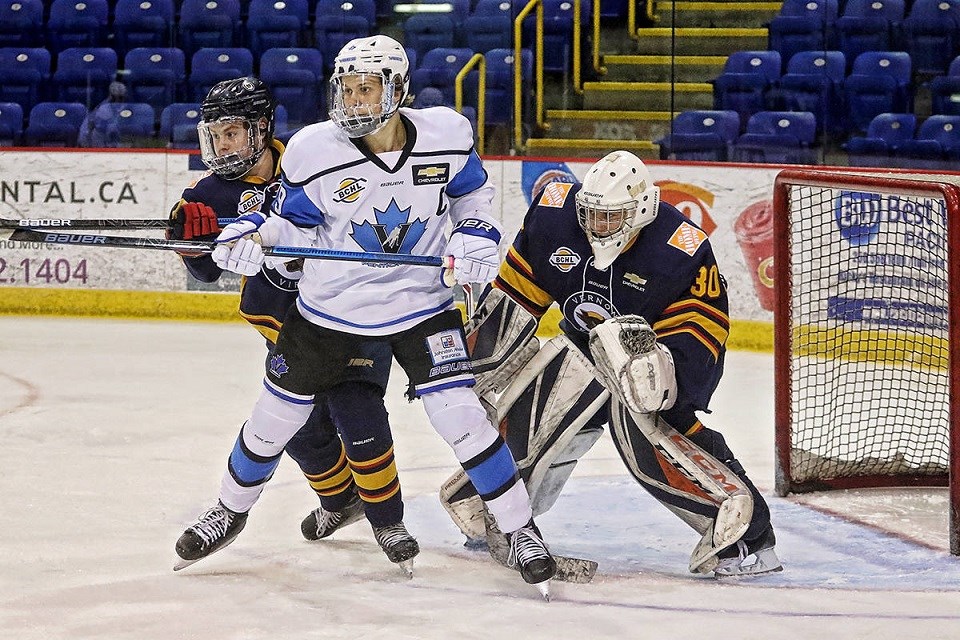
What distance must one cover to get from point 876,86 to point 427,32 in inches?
81.2

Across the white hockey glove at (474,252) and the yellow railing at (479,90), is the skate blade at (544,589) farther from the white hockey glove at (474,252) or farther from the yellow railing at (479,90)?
the yellow railing at (479,90)

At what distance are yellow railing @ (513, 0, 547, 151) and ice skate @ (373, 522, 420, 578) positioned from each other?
3559mm

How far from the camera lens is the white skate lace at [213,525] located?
9.91ft

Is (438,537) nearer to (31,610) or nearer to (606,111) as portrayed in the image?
(31,610)

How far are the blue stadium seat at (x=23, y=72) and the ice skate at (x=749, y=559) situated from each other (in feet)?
17.1

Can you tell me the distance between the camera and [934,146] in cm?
570

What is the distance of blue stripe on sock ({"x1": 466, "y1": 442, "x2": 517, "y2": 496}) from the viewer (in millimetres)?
2875

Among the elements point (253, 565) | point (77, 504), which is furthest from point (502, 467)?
point (77, 504)

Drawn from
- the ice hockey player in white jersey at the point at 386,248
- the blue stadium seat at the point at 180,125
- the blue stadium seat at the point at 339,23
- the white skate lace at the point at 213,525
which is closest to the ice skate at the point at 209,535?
the white skate lace at the point at 213,525

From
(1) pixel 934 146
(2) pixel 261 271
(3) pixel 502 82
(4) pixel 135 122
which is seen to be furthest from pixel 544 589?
(4) pixel 135 122

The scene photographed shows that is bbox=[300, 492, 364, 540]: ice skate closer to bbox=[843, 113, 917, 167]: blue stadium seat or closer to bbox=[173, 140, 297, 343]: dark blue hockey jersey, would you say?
A: bbox=[173, 140, 297, 343]: dark blue hockey jersey

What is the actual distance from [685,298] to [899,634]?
0.82m

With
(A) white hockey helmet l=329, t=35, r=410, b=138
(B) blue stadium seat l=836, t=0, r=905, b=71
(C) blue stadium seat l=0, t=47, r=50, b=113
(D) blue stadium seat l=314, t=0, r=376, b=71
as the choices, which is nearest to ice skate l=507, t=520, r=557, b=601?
(A) white hockey helmet l=329, t=35, r=410, b=138

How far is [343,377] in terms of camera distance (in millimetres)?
3035
